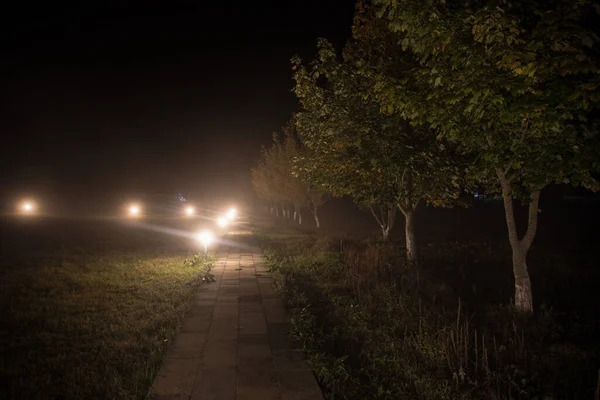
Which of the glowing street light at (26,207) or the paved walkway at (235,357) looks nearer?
the paved walkway at (235,357)

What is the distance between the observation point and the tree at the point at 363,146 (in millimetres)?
9758

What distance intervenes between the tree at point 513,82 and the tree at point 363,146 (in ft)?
5.75

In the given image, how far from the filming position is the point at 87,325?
27.3 feet

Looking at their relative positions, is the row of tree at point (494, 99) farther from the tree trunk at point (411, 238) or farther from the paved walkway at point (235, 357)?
the paved walkway at point (235, 357)

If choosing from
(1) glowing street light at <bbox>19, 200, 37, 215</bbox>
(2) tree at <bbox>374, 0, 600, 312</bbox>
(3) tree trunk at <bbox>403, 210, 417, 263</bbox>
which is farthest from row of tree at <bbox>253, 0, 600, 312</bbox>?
(1) glowing street light at <bbox>19, 200, 37, 215</bbox>

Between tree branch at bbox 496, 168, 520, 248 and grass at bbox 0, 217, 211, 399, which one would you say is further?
tree branch at bbox 496, 168, 520, 248

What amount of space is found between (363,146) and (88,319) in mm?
7952

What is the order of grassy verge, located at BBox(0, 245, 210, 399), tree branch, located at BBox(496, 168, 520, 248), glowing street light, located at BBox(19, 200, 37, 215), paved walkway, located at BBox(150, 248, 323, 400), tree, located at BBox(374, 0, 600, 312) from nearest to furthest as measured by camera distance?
paved walkway, located at BBox(150, 248, 323, 400) → tree, located at BBox(374, 0, 600, 312) → grassy verge, located at BBox(0, 245, 210, 399) → tree branch, located at BBox(496, 168, 520, 248) → glowing street light, located at BBox(19, 200, 37, 215)

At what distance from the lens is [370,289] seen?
34.1 feet

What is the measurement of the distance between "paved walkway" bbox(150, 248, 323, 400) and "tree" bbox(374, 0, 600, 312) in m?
4.87

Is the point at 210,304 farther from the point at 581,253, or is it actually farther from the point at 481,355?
the point at 581,253

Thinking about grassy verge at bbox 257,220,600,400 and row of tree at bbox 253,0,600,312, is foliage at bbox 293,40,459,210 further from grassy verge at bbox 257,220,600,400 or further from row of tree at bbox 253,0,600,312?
grassy verge at bbox 257,220,600,400

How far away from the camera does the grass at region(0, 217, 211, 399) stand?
5.79m

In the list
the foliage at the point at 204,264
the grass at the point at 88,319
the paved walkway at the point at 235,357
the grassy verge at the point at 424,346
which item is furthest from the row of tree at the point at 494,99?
the grass at the point at 88,319
